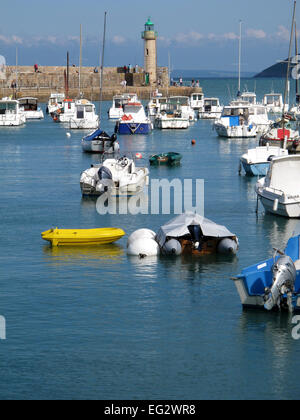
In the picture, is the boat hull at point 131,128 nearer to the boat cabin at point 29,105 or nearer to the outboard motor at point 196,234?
the boat cabin at point 29,105

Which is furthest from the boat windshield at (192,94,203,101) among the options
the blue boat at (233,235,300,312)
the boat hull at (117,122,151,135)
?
the blue boat at (233,235,300,312)

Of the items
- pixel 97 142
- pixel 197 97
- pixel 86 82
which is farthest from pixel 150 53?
pixel 97 142

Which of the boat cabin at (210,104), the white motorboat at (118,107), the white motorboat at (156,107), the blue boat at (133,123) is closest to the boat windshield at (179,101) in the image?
the white motorboat at (156,107)

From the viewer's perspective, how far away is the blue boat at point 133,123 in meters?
73.1

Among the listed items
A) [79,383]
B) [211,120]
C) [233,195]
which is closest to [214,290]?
[79,383]

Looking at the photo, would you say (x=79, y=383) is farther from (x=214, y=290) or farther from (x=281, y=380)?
(x=214, y=290)

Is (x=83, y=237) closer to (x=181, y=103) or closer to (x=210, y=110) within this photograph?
(x=181, y=103)

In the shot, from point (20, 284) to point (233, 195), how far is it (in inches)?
684

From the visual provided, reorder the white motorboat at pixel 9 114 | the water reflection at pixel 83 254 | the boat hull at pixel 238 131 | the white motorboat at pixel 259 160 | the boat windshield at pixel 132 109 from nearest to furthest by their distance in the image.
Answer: the water reflection at pixel 83 254 < the white motorboat at pixel 259 160 < the boat hull at pixel 238 131 < the boat windshield at pixel 132 109 < the white motorboat at pixel 9 114

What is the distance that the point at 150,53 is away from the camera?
472 ft

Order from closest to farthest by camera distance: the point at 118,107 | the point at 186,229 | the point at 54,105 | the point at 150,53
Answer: the point at 186,229, the point at 118,107, the point at 54,105, the point at 150,53

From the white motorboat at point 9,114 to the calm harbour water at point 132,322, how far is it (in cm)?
4856

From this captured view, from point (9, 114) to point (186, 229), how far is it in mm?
59947

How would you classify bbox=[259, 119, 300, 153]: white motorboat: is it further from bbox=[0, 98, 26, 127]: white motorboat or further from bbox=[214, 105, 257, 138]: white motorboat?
bbox=[0, 98, 26, 127]: white motorboat
